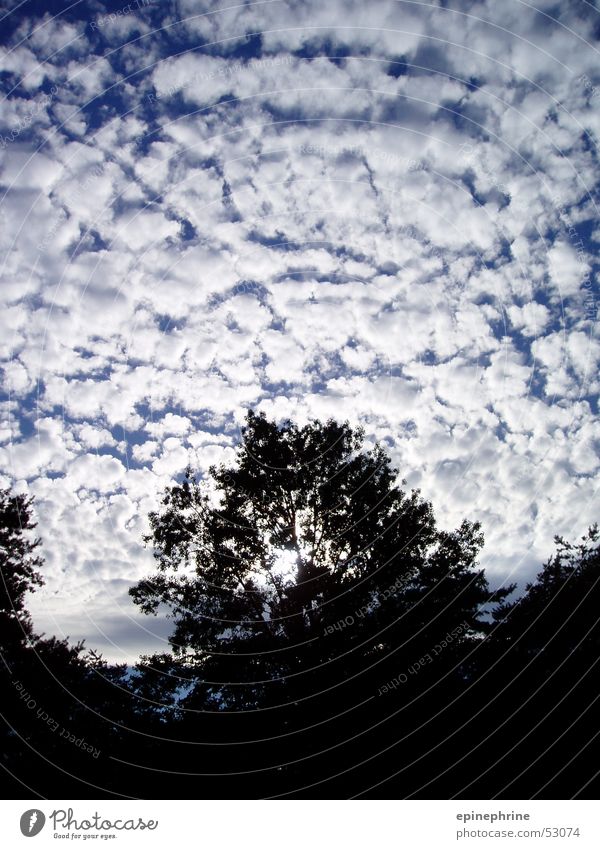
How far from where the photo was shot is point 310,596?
2366 centimetres

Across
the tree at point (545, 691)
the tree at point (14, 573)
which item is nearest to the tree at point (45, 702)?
the tree at point (14, 573)

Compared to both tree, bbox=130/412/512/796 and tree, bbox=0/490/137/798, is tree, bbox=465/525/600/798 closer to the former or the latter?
tree, bbox=130/412/512/796

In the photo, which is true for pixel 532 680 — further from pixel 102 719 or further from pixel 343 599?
pixel 102 719

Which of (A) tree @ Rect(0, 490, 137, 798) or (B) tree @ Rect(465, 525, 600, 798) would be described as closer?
(B) tree @ Rect(465, 525, 600, 798)

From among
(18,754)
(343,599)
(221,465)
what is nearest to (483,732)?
(343,599)

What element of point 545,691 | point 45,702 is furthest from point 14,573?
point 545,691

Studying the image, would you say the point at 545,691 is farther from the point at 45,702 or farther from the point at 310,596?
the point at 45,702

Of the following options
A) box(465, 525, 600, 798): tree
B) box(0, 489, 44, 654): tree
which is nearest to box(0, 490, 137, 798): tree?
box(0, 489, 44, 654): tree

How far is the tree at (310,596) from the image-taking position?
20812mm

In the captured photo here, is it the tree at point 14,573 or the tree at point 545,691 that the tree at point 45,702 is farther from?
the tree at point 545,691

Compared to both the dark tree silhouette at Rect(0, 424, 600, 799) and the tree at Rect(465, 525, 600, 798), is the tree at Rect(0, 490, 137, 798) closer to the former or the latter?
the dark tree silhouette at Rect(0, 424, 600, 799)

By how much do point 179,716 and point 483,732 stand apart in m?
15.1

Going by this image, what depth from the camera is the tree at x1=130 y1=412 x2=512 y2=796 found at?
2081cm

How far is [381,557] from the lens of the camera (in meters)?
24.0
